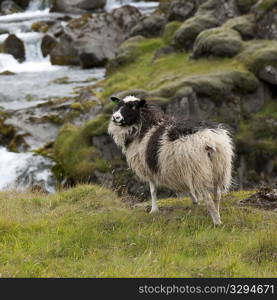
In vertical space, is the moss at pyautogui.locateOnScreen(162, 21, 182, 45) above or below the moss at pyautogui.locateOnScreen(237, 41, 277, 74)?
below

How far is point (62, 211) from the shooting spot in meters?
9.81

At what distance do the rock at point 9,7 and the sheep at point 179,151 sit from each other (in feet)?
149

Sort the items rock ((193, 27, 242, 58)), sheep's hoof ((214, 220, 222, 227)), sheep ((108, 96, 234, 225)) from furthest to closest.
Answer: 1. rock ((193, 27, 242, 58))
2. sheep's hoof ((214, 220, 222, 227))
3. sheep ((108, 96, 234, 225))

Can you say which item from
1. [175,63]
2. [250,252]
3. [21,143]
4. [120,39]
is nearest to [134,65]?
[175,63]

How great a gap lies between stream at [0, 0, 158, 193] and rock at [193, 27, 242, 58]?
Answer: 8.20 metres

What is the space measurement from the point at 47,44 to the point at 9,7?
15.8 m

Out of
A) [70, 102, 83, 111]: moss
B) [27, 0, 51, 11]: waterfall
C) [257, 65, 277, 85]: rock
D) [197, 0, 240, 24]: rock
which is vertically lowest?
[70, 102, 83, 111]: moss

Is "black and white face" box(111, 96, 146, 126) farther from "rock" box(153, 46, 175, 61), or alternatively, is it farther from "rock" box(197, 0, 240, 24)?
"rock" box(197, 0, 240, 24)

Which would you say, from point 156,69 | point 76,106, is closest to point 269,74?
point 156,69

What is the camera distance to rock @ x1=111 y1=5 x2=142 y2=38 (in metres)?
38.1

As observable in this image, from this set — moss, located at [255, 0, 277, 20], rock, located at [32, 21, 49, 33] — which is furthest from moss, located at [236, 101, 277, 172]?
rock, located at [32, 21, 49, 33]

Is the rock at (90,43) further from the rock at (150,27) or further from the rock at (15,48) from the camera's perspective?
the rock at (15,48)

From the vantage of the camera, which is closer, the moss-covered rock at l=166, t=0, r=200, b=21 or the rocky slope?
the rocky slope
